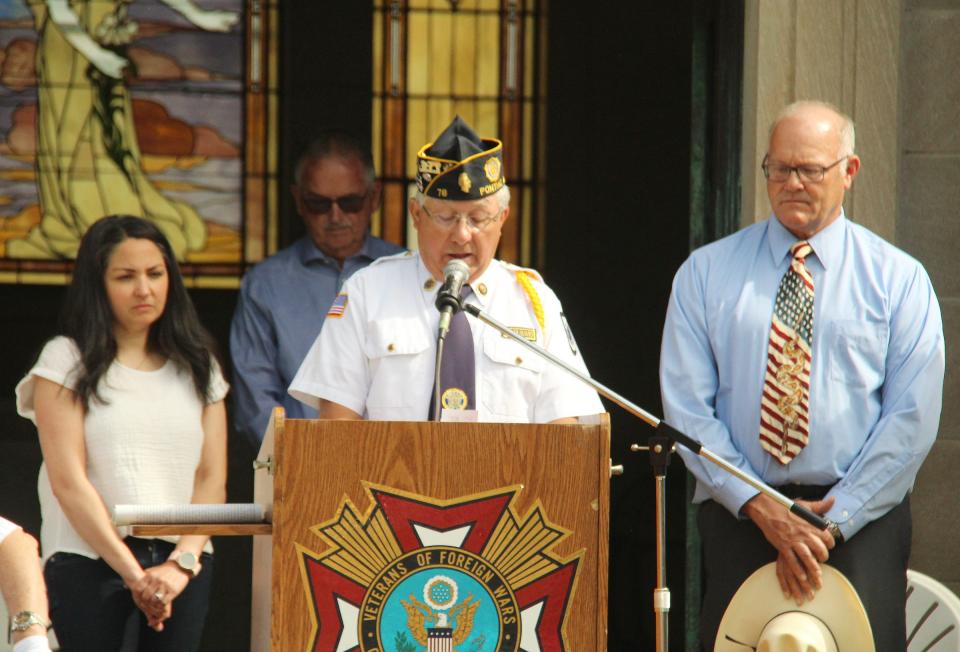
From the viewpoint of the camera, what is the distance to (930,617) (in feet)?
16.5

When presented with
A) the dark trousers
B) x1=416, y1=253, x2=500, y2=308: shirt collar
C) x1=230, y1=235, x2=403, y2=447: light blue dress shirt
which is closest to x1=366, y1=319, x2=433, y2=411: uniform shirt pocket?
x1=416, y1=253, x2=500, y2=308: shirt collar

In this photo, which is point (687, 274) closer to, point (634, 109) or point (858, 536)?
point (858, 536)

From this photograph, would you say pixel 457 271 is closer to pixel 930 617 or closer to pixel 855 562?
pixel 855 562

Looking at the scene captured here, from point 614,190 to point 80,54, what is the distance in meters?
2.46

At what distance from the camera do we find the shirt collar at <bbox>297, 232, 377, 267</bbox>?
660cm

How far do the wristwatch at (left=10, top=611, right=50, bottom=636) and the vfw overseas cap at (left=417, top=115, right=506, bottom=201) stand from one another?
147cm

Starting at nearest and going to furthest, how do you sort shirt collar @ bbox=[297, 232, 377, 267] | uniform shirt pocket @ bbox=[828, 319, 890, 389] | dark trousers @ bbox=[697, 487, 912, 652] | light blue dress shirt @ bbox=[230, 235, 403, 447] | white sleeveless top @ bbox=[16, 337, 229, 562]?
Answer: dark trousers @ bbox=[697, 487, 912, 652], uniform shirt pocket @ bbox=[828, 319, 890, 389], white sleeveless top @ bbox=[16, 337, 229, 562], light blue dress shirt @ bbox=[230, 235, 403, 447], shirt collar @ bbox=[297, 232, 377, 267]

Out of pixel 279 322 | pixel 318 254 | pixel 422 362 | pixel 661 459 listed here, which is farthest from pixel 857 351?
pixel 318 254

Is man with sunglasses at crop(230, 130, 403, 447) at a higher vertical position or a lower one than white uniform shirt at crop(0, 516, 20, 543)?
higher

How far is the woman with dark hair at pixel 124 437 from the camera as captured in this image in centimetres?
480

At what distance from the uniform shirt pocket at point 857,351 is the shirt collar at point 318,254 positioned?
242cm

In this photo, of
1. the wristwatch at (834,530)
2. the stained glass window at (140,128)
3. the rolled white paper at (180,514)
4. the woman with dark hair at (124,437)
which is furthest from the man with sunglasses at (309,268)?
the rolled white paper at (180,514)

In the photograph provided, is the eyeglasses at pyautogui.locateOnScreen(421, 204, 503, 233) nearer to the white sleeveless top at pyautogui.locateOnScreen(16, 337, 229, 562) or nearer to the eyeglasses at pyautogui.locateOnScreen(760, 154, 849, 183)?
the eyeglasses at pyautogui.locateOnScreen(760, 154, 849, 183)

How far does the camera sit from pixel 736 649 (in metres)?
4.44
